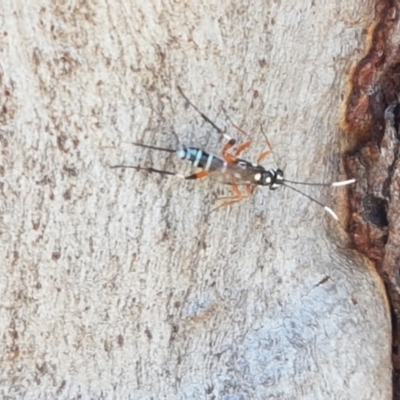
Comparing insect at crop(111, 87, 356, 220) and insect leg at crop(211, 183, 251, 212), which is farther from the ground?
insect at crop(111, 87, 356, 220)

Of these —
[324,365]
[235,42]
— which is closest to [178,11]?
[235,42]

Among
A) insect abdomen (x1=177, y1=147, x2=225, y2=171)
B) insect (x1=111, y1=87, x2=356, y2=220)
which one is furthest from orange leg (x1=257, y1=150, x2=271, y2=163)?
insect abdomen (x1=177, y1=147, x2=225, y2=171)

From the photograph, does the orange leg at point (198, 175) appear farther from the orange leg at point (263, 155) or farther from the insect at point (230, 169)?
the orange leg at point (263, 155)

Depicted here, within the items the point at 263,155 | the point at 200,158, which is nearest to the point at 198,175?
the point at 200,158

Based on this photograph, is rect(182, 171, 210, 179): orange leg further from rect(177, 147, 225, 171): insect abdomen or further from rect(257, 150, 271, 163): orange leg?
rect(257, 150, 271, 163): orange leg

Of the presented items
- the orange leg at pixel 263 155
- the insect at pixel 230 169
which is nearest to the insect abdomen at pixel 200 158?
the insect at pixel 230 169

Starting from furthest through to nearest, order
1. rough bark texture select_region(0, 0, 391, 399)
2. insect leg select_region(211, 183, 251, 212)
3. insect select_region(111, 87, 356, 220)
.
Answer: insect leg select_region(211, 183, 251, 212) < insect select_region(111, 87, 356, 220) < rough bark texture select_region(0, 0, 391, 399)

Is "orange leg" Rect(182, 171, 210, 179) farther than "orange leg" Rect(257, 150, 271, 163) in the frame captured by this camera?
No

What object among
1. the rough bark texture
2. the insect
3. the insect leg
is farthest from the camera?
the insect leg
